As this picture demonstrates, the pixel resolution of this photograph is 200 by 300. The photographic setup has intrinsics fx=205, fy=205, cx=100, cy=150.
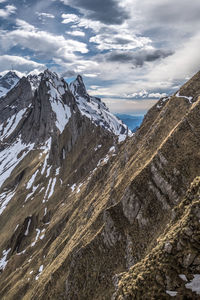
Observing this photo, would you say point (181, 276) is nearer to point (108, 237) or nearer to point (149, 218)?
point (149, 218)

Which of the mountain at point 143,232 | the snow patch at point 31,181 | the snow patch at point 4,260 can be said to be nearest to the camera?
the mountain at point 143,232

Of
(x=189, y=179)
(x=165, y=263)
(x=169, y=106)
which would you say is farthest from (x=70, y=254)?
(x=169, y=106)

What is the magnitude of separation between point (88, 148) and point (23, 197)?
59094mm

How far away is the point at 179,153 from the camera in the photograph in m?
33.6

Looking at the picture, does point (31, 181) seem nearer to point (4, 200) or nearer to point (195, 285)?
point (4, 200)

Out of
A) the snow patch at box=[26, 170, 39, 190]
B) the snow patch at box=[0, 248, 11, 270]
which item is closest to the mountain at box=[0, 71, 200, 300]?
the snow patch at box=[0, 248, 11, 270]

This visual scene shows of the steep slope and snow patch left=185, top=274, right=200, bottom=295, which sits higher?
the steep slope

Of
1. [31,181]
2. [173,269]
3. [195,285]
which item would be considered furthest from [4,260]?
[195,285]

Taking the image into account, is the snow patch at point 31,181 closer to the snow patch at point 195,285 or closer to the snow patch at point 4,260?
the snow patch at point 4,260

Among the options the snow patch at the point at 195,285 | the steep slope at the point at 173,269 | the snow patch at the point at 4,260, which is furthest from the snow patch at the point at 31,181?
the snow patch at the point at 195,285

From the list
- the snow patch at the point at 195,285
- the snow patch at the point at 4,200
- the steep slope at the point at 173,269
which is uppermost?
the snow patch at the point at 4,200

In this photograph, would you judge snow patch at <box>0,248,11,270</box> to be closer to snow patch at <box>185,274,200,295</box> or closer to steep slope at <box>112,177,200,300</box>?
steep slope at <box>112,177,200,300</box>

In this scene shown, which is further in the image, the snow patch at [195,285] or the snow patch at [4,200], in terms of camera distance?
the snow patch at [4,200]

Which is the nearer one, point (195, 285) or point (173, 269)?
point (195, 285)
